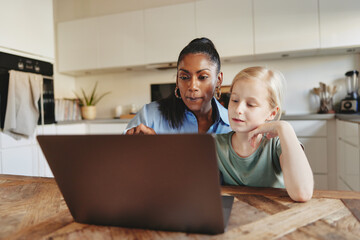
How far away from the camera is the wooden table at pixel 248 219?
1.57ft

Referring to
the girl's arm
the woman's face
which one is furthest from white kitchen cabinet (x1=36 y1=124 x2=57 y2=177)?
the girl's arm

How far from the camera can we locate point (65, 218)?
0.58m

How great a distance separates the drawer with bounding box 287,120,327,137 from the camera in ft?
8.87

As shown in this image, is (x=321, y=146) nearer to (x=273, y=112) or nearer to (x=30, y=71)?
(x=273, y=112)

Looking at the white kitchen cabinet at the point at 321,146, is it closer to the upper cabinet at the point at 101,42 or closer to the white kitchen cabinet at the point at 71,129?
the upper cabinet at the point at 101,42

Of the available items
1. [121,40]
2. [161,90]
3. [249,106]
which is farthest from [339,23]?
[249,106]

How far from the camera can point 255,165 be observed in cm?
90

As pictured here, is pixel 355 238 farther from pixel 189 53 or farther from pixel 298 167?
pixel 189 53

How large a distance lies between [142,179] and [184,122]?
3.04 feet

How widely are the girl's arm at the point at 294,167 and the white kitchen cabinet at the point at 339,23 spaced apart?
249 centimetres

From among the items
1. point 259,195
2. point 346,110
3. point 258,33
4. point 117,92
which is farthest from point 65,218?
point 117,92

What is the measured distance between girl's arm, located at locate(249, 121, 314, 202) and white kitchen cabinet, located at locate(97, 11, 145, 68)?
2755 millimetres

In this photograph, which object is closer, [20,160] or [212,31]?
[20,160]

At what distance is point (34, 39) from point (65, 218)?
2564 mm
